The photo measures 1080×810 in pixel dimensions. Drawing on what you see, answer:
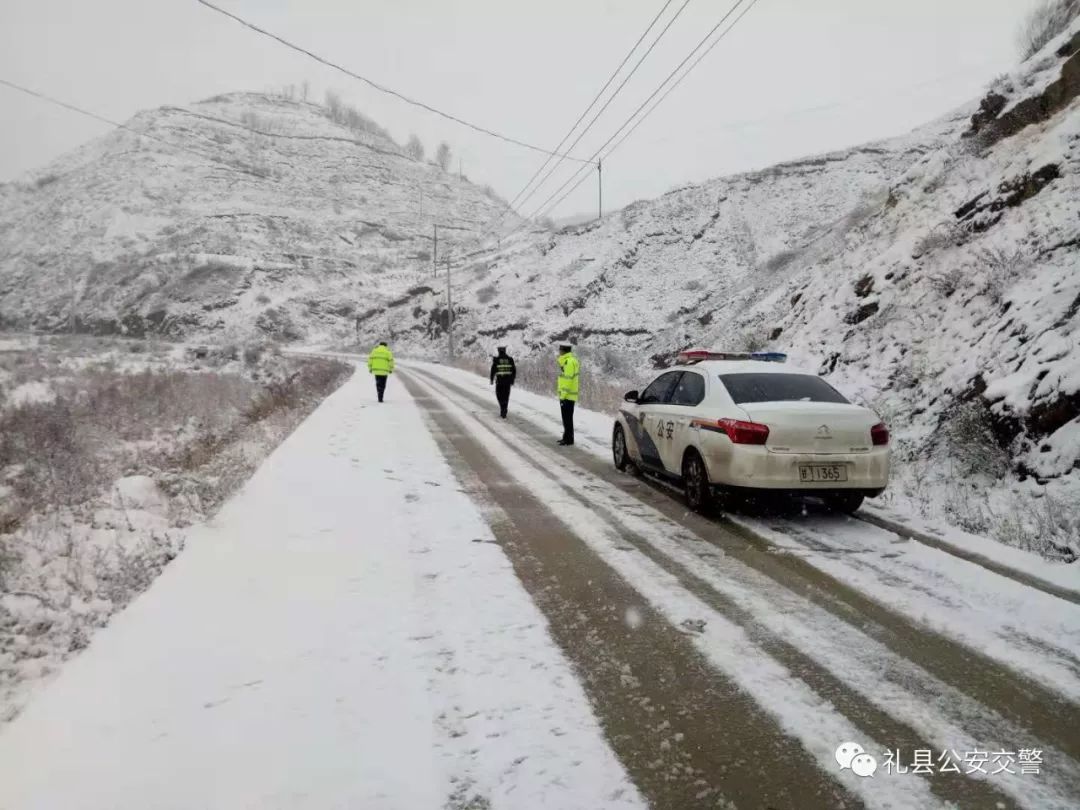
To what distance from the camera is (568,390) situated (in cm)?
1112

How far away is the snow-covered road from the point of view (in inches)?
95.0

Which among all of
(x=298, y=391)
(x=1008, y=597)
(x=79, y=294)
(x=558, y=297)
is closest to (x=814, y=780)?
(x=1008, y=597)

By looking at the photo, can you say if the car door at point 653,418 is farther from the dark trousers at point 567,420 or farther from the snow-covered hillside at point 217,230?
the snow-covered hillside at point 217,230

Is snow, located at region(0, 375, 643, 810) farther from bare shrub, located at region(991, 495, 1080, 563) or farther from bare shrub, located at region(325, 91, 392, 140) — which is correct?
bare shrub, located at region(325, 91, 392, 140)

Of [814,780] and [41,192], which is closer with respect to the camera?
[814,780]

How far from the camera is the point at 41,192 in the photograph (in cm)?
8344

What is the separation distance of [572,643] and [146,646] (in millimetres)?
2348

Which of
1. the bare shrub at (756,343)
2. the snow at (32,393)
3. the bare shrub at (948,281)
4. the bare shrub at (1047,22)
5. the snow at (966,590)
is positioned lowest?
the snow at (966,590)

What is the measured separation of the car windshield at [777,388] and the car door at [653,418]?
1059mm

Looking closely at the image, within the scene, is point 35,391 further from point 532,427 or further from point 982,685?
point 982,685

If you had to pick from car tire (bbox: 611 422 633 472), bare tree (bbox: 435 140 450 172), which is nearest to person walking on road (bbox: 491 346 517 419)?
car tire (bbox: 611 422 633 472)

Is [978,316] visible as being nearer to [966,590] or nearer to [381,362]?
[966,590]

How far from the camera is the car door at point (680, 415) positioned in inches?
269

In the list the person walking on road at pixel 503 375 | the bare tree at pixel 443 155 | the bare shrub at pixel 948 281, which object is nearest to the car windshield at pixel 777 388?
the bare shrub at pixel 948 281
